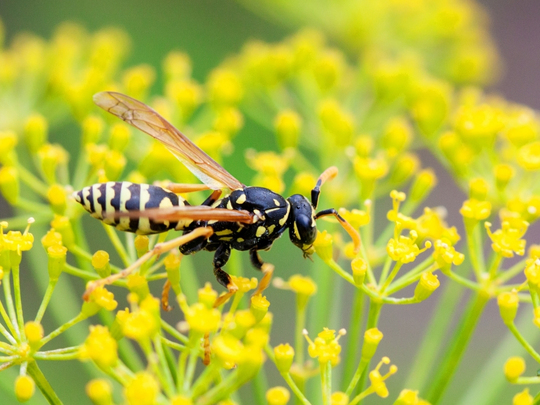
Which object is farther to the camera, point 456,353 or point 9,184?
point 9,184

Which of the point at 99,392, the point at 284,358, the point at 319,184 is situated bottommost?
the point at 99,392

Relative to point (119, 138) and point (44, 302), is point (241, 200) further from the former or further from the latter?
point (44, 302)

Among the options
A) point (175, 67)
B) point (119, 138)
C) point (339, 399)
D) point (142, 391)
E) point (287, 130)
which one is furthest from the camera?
point (175, 67)

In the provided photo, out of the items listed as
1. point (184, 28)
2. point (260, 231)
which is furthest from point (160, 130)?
point (184, 28)

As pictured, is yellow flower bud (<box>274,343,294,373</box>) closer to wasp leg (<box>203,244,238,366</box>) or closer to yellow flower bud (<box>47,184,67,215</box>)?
wasp leg (<box>203,244,238,366</box>)

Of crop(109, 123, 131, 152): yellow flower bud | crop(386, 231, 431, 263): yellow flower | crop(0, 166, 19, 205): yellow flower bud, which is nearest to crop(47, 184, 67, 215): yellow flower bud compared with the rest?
crop(0, 166, 19, 205): yellow flower bud

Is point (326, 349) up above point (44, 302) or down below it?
above
